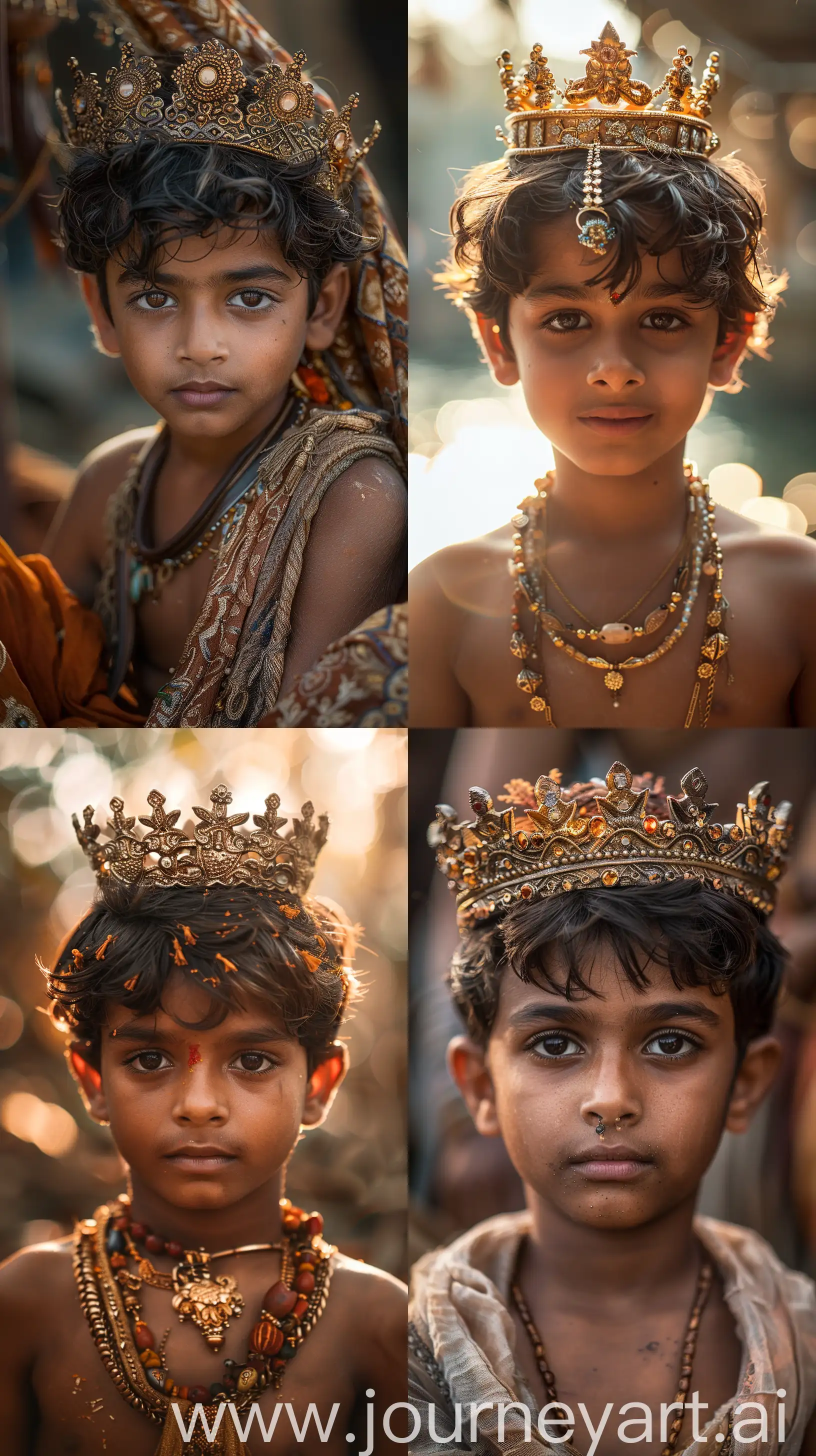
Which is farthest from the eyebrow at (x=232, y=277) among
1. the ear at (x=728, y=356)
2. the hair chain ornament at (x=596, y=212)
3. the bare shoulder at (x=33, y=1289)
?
the bare shoulder at (x=33, y=1289)

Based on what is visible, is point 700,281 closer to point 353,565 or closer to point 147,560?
point 353,565

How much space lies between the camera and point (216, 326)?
148 centimetres

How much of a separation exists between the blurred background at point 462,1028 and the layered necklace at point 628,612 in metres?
0.07

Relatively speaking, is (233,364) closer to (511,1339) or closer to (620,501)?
(620,501)

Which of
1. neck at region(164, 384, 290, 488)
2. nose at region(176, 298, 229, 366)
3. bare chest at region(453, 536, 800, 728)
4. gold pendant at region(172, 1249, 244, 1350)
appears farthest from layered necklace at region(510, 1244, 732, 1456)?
nose at region(176, 298, 229, 366)

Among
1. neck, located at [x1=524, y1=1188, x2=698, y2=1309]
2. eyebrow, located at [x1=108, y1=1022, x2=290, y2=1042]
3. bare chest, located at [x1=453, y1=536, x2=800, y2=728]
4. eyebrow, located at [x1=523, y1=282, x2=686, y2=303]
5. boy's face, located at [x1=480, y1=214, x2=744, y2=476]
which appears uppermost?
eyebrow, located at [x1=523, y1=282, x2=686, y2=303]

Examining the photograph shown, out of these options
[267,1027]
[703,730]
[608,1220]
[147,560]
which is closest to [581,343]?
[703,730]

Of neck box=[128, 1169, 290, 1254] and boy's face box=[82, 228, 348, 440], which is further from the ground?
boy's face box=[82, 228, 348, 440]

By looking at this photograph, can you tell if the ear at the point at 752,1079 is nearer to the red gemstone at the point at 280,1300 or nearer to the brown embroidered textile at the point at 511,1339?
the brown embroidered textile at the point at 511,1339

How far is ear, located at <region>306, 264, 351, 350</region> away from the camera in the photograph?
5.04 ft

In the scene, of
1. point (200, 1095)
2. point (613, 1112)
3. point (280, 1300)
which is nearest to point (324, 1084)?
point (200, 1095)

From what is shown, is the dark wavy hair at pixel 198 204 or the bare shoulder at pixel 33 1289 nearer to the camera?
the dark wavy hair at pixel 198 204

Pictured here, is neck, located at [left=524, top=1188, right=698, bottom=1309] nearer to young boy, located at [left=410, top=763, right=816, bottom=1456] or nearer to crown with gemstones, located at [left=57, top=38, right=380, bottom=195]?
young boy, located at [left=410, top=763, right=816, bottom=1456]

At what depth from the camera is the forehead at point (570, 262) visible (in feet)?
4.81
